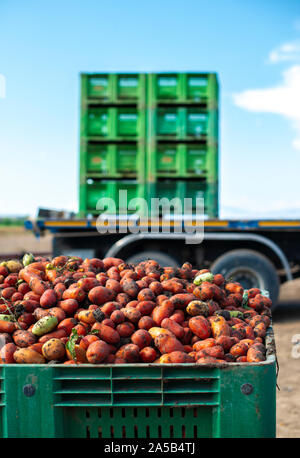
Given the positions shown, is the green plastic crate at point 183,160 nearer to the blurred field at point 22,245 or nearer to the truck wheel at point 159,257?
the truck wheel at point 159,257

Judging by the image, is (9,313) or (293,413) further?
(293,413)

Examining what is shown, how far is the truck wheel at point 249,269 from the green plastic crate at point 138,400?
17.9 feet

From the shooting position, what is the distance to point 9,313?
2.47 m

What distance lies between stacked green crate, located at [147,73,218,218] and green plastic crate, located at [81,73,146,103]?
0.64 feet

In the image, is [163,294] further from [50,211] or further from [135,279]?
[50,211]

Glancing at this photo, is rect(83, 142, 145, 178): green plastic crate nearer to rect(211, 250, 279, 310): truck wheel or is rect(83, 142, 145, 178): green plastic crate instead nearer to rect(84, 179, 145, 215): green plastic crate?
rect(84, 179, 145, 215): green plastic crate

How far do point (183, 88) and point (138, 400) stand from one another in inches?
Answer: 271

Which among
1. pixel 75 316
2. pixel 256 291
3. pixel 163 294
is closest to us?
pixel 75 316

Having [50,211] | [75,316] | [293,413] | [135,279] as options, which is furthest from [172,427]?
[50,211]

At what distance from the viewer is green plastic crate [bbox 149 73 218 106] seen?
7.99 meters

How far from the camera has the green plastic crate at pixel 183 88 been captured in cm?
799

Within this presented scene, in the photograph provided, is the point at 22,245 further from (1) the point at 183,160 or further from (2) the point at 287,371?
(2) the point at 287,371

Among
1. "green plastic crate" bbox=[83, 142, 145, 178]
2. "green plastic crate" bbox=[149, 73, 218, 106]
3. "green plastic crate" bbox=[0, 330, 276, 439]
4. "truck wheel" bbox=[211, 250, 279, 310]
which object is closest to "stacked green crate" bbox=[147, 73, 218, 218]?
"green plastic crate" bbox=[149, 73, 218, 106]
